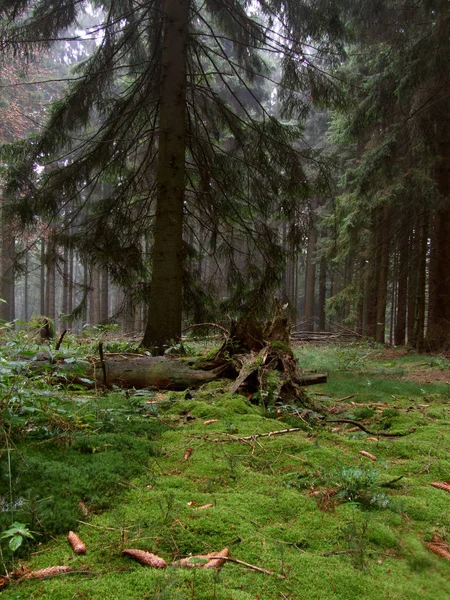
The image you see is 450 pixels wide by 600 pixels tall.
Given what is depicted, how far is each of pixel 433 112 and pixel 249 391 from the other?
972cm

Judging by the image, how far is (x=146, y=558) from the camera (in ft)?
5.10

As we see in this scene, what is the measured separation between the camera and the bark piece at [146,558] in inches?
60.2

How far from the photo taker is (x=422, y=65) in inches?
341

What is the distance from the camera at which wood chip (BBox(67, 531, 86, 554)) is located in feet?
5.26

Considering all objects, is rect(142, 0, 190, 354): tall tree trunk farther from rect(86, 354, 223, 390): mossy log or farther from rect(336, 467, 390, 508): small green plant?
rect(336, 467, 390, 508): small green plant

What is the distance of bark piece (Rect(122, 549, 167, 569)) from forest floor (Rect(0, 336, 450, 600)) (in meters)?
0.02

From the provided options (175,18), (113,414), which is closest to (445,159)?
(175,18)

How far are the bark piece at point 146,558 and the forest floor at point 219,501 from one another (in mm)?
21

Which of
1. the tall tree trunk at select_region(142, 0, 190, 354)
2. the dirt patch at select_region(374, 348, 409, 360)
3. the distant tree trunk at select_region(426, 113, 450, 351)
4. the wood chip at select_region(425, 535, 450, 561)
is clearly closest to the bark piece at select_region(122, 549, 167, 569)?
the wood chip at select_region(425, 535, 450, 561)

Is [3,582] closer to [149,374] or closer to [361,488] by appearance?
[361,488]

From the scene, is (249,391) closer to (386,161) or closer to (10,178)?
(10,178)

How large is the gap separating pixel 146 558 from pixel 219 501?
1.94ft

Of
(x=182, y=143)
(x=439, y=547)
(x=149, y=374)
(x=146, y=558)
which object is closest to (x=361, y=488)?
(x=439, y=547)

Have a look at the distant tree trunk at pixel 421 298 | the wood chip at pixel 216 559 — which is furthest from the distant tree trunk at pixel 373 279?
the wood chip at pixel 216 559
